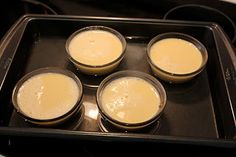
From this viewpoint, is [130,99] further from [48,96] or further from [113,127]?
[48,96]

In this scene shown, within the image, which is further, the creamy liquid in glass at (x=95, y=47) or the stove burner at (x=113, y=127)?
the creamy liquid in glass at (x=95, y=47)

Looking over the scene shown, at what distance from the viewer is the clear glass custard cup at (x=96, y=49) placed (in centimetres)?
97

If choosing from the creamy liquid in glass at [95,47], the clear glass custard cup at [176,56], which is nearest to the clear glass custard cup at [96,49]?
the creamy liquid in glass at [95,47]

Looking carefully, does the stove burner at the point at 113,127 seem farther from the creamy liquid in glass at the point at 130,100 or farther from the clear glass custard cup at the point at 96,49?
the clear glass custard cup at the point at 96,49

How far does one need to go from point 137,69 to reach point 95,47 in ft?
0.53

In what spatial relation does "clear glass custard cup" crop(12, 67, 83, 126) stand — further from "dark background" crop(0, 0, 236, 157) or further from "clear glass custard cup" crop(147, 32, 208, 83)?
"clear glass custard cup" crop(147, 32, 208, 83)

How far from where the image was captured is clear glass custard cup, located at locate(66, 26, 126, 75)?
0.97m

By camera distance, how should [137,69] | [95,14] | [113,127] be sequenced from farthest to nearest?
[95,14] < [137,69] < [113,127]

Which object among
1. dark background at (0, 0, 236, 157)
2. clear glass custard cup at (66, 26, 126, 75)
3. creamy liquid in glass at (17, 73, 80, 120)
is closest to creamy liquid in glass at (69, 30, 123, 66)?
clear glass custard cup at (66, 26, 126, 75)

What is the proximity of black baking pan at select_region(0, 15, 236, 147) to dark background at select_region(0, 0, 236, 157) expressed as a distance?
29 millimetres

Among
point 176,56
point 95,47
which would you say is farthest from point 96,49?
point 176,56

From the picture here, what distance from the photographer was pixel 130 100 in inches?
35.2

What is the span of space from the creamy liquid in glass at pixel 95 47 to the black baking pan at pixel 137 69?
3 centimetres

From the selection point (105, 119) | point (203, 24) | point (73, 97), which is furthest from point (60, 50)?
point (203, 24)
